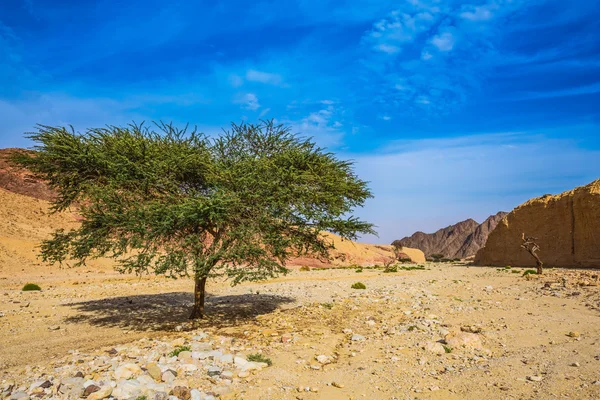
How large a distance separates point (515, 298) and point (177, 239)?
16057mm

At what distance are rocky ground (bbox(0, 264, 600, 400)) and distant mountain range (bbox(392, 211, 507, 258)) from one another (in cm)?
10990

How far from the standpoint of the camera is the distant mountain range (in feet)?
401

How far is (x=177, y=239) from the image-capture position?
46.0 feet

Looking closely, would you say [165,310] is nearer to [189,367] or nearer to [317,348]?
[317,348]

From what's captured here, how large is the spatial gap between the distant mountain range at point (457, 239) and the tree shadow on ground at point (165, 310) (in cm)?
11082

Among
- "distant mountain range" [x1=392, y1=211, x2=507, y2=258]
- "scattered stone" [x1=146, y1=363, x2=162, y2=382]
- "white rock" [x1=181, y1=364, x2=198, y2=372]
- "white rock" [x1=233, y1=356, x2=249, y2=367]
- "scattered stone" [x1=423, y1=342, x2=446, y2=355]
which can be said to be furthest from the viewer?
"distant mountain range" [x1=392, y1=211, x2=507, y2=258]

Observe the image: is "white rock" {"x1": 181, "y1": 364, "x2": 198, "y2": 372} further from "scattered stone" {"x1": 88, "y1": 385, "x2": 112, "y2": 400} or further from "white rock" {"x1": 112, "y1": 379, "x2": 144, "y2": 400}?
"scattered stone" {"x1": 88, "y1": 385, "x2": 112, "y2": 400}

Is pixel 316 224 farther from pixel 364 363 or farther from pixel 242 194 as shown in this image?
pixel 364 363

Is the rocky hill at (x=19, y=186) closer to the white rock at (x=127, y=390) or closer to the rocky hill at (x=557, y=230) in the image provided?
the rocky hill at (x=557, y=230)

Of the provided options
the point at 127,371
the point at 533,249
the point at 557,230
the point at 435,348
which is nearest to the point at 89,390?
the point at 127,371

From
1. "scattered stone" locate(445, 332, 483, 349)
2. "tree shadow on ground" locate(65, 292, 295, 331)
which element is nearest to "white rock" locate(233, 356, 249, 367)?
"tree shadow on ground" locate(65, 292, 295, 331)

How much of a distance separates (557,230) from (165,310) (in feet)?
131

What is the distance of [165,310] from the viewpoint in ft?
62.1

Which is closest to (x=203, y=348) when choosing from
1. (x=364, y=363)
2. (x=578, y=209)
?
(x=364, y=363)
